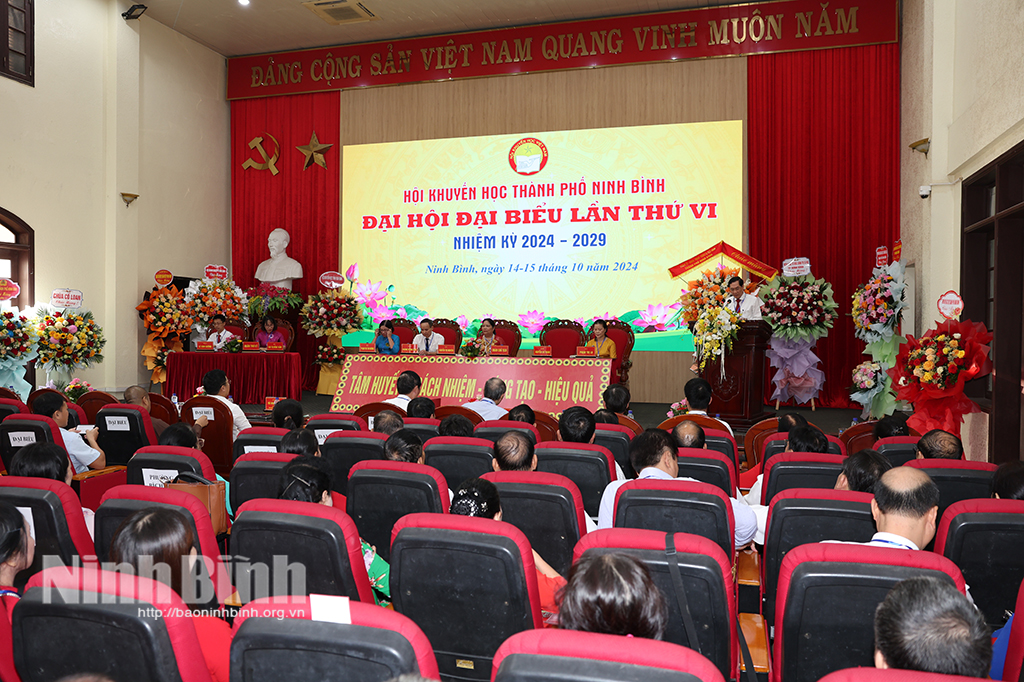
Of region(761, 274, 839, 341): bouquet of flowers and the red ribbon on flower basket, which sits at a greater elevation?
region(761, 274, 839, 341): bouquet of flowers

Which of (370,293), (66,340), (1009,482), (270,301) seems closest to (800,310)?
(1009,482)

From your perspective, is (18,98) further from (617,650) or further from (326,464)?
(617,650)

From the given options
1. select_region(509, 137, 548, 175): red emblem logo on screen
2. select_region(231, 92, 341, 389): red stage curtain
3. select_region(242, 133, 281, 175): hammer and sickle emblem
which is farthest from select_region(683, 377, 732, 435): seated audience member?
select_region(242, 133, 281, 175): hammer and sickle emblem

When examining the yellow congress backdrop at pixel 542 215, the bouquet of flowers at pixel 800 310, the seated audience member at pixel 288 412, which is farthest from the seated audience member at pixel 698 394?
the yellow congress backdrop at pixel 542 215

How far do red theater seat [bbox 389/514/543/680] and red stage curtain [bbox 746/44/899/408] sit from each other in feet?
25.6

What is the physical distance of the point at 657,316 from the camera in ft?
30.4

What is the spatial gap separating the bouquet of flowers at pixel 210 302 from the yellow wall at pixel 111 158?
2.07 feet

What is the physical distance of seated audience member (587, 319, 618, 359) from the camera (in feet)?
24.3

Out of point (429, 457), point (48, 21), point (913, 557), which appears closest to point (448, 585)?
point (913, 557)

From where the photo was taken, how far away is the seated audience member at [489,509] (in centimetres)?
209

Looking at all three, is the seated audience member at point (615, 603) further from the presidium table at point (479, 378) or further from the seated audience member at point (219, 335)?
the seated audience member at point (219, 335)

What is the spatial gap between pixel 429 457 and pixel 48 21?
8.24 meters

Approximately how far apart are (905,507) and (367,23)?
9.52 meters

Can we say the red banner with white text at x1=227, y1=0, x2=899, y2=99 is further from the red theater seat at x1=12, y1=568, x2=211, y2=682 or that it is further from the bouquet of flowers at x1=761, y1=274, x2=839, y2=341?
the red theater seat at x1=12, y1=568, x2=211, y2=682
